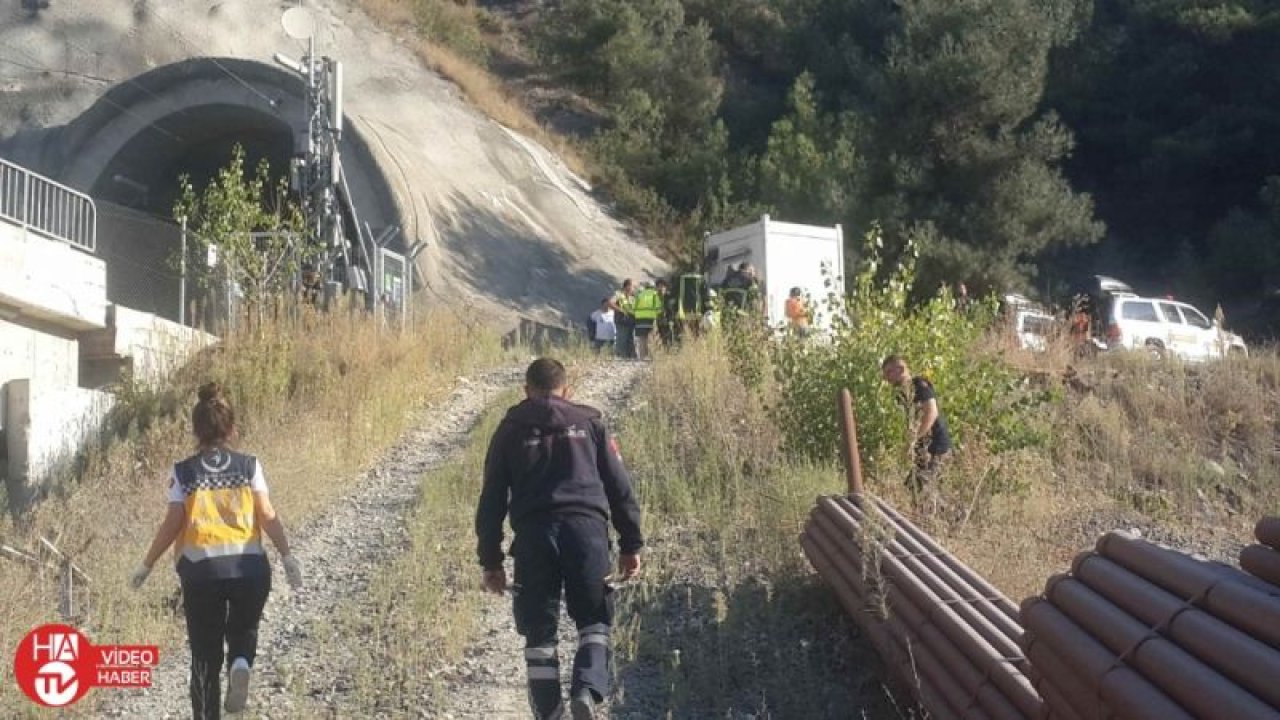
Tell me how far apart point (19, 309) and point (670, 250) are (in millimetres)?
21142

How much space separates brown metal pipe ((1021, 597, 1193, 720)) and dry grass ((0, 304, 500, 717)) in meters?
4.96

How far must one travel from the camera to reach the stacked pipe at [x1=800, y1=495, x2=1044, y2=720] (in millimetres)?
5957

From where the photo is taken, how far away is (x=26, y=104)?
34750mm

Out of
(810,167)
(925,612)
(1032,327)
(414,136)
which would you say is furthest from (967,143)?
(925,612)

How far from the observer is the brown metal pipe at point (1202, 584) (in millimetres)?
3836

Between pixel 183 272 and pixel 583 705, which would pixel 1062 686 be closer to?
pixel 583 705

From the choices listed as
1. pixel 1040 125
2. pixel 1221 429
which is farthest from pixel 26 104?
pixel 1221 429

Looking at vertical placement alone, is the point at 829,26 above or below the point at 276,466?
above

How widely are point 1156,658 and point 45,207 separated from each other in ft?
51.8

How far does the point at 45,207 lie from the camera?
17.3 meters

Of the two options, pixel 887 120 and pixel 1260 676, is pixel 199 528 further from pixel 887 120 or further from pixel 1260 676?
pixel 887 120

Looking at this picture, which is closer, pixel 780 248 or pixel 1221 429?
pixel 1221 429

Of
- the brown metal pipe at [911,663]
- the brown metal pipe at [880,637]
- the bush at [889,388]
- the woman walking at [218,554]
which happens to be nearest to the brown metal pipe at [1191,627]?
the brown metal pipe at [911,663]

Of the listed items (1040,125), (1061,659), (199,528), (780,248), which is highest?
(1040,125)
